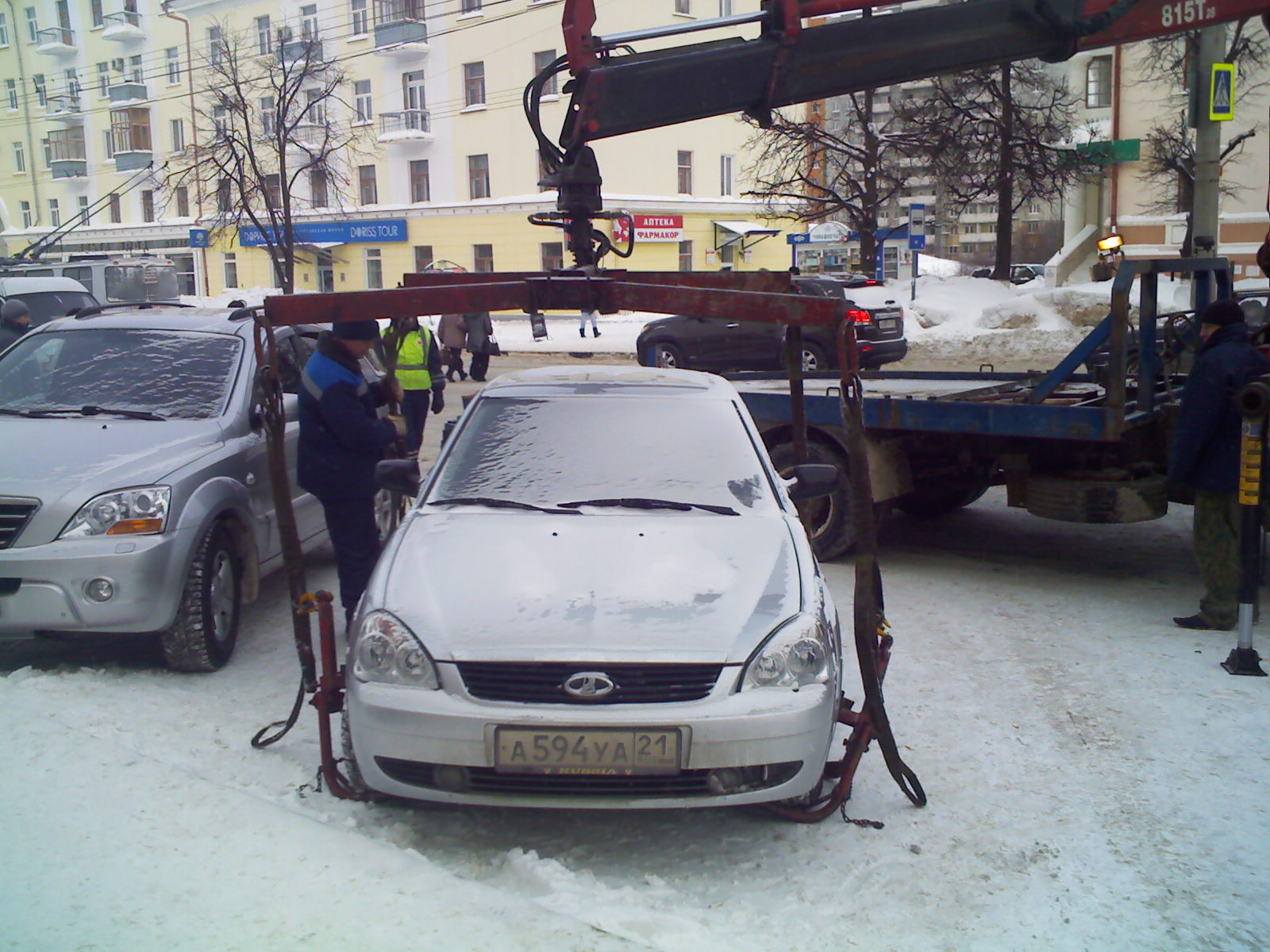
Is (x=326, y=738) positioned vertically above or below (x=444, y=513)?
below

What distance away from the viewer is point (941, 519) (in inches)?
355

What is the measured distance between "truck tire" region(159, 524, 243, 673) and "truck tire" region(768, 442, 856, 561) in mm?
3490

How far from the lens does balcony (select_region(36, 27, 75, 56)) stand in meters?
53.7

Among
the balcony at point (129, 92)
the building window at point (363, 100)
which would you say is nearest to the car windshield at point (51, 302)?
the building window at point (363, 100)

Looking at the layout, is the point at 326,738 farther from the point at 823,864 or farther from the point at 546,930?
the point at 823,864

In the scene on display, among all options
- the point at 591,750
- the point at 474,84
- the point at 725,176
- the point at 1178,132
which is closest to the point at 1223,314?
the point at 591,750

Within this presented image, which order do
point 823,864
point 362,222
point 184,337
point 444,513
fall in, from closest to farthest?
point 823,864
point 444,513
point 184,337
point 362,222

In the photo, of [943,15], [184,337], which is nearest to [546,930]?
[184,337]

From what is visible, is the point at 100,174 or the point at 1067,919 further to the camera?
the point at 100,174

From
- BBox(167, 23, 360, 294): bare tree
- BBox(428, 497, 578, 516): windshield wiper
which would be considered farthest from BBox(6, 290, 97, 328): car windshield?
BBox(167, 23, 360, 294): bare tree

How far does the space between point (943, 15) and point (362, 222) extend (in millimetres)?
41794

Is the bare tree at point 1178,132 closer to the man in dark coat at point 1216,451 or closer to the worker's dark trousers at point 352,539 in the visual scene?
the man in dark coat at point 1216,451

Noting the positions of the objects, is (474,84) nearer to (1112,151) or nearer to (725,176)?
(725,176)

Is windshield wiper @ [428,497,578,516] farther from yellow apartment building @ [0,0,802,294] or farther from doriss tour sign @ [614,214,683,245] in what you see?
doriss tour sign @ [614,214,683,245]
